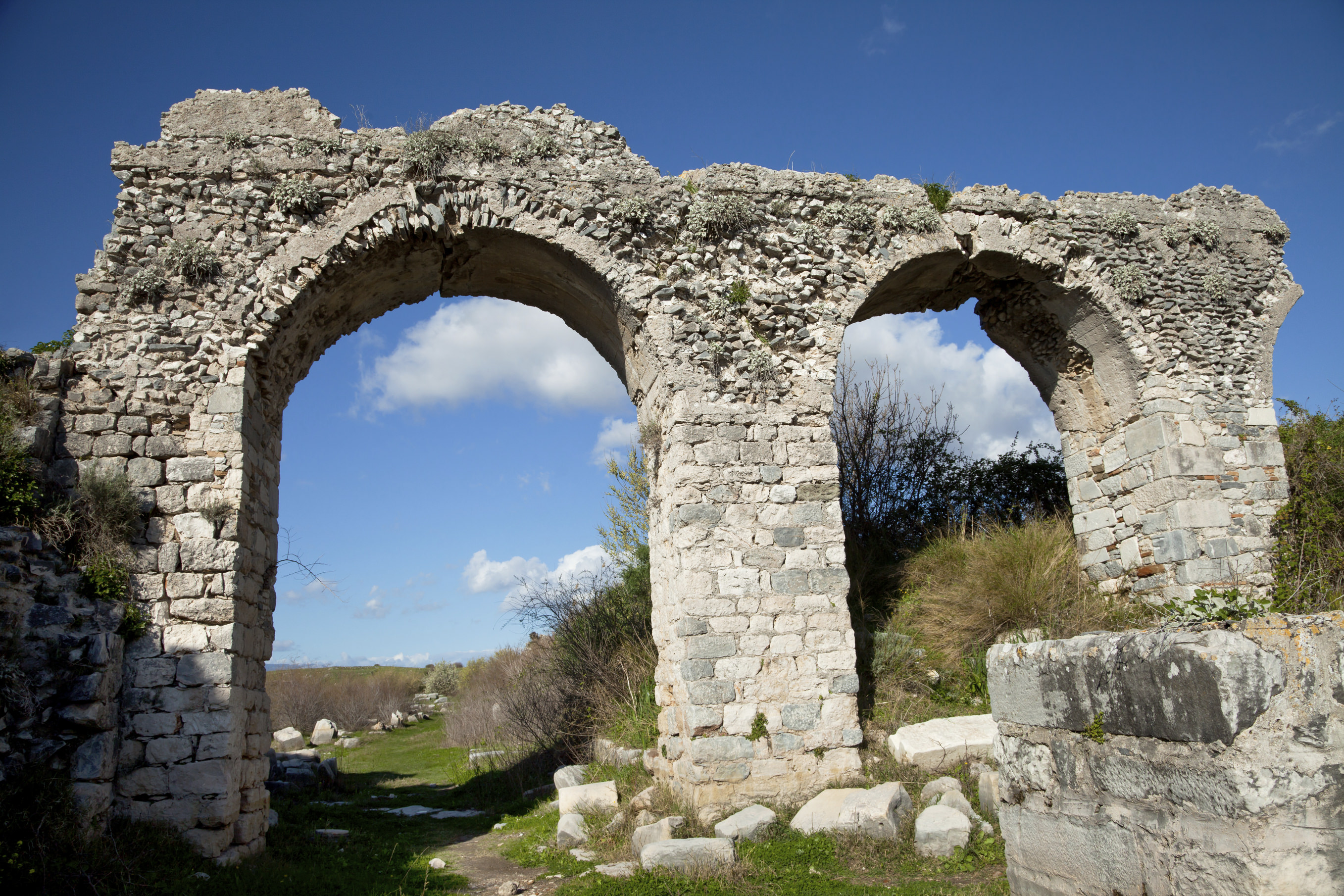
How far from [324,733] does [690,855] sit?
1345 centimetres

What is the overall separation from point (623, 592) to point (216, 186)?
6470 mm

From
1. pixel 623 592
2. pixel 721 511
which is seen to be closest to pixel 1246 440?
pixel 721 511

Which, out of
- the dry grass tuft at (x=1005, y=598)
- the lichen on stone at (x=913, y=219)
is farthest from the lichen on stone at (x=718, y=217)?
the dry grass tuft at (x=1005, y=598)

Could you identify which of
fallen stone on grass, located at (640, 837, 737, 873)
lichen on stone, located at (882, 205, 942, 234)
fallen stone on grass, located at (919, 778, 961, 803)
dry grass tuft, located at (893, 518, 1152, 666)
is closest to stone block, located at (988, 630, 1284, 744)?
fallen stone on grass, located at (640, 837, 737, 873)

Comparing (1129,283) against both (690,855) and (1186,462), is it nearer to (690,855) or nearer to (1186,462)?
(1186,462)

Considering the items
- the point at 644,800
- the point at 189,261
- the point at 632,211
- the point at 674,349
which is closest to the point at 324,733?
the point at 644,800

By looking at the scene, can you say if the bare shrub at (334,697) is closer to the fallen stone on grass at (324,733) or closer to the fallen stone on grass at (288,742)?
the fallen stone on grass at (324,733)

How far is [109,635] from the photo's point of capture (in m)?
5.68

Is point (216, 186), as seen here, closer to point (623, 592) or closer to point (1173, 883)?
point (623, 592)

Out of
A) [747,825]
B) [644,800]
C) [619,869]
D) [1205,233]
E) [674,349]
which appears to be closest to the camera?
[619,869]

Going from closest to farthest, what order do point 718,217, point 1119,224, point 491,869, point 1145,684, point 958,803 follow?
1. point 1145,684
2. point 958,803
3. point 491,869
4. point 718,217
5. point 1119,224

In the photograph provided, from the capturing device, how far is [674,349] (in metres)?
7.39

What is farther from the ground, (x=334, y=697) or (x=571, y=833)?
(x=334, y=697)

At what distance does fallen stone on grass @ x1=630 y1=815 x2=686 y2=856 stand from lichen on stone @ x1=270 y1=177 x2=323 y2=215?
589cm
